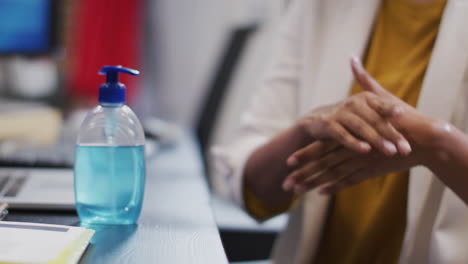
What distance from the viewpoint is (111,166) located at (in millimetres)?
670

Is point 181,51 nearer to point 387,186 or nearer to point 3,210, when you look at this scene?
point 387,186

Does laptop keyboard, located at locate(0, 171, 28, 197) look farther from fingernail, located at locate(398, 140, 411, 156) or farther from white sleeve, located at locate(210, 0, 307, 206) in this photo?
fingernail, located at locate(398, 140, 411, 156)

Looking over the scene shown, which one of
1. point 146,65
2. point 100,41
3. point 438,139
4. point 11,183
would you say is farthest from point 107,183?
point 146,65

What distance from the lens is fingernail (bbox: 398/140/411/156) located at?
29.4 inches

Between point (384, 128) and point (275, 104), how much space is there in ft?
1.30

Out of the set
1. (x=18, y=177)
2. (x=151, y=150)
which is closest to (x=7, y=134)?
(x=151, y=150)

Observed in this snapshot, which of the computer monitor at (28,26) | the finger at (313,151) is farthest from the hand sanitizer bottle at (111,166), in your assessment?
the computer monitor at (28,26)

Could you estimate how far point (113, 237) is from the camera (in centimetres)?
63

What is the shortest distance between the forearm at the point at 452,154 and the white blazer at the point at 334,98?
3.2 inches

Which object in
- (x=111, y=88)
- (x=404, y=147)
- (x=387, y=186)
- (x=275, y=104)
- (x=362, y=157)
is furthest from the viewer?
(x=275, y=104)

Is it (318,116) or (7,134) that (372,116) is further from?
(7,134)

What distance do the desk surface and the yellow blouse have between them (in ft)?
0.98

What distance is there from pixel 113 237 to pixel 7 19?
52.2 inches

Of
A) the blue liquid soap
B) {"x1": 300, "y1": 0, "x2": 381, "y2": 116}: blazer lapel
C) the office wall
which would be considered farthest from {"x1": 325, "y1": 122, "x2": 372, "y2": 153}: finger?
the office wall
